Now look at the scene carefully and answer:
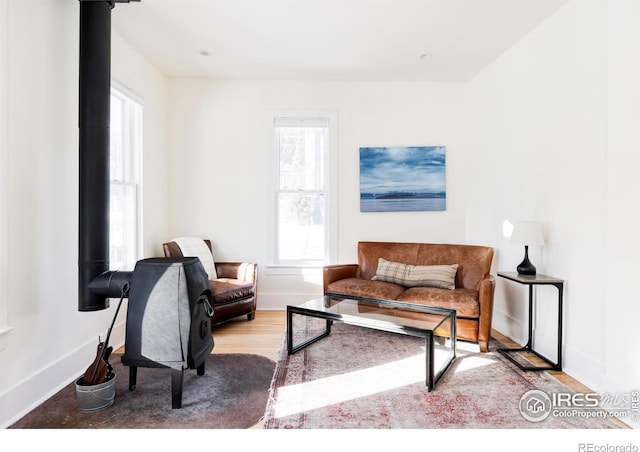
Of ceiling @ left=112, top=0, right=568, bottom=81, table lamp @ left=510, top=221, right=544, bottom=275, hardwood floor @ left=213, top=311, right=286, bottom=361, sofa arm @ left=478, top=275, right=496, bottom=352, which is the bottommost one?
hardwood floor @ left=213, top=311, right=286, bottom=361

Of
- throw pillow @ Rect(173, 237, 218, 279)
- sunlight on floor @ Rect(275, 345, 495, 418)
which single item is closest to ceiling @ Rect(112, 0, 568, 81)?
throw pillow @ Rect(173, 237, 218, 279)

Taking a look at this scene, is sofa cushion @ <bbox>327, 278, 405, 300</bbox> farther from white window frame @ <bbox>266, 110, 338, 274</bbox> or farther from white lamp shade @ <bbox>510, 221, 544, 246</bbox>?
white lamp shade @ <bbox>510, 221, 544, 246</bbox>

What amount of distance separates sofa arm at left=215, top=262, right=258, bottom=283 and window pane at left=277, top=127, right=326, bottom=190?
3.73 feet

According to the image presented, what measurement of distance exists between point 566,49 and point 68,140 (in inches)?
153

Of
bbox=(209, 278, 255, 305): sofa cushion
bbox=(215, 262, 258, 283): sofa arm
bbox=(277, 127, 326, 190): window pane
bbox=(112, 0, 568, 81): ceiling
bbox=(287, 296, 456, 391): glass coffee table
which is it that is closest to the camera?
bbox=(287, 296, 456, 391): glass coffee table

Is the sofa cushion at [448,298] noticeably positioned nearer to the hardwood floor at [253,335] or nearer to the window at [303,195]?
the hardwood floor at [253,335]

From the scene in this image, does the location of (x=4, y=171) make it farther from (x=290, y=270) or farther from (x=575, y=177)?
(x=575, y=177)

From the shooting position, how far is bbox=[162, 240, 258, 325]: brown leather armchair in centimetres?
375

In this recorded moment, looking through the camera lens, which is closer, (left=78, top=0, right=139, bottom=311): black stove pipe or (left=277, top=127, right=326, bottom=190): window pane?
(left=78, top=0, right=139, bottom=311): black stove pipe

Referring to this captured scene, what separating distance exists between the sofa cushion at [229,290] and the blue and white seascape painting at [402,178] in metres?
1.78
